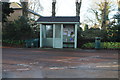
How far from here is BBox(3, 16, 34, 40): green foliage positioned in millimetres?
15633

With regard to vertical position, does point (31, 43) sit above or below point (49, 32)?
below

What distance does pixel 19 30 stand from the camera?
15.6 m

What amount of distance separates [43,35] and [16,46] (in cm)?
303

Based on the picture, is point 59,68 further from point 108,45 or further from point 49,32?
point 49,32

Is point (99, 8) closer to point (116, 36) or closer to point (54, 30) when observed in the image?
point (116, 36)

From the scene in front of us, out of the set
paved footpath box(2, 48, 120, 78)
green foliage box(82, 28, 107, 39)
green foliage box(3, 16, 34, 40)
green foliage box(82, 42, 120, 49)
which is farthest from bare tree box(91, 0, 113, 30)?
paved footpath box(2, 48, 120, 78)

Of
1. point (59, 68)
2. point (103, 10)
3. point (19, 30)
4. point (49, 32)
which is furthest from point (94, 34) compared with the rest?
point (103, 10)

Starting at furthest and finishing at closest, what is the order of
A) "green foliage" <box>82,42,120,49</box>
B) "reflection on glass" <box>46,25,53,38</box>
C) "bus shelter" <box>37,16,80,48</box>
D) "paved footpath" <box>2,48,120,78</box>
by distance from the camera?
"reflection on glass" <box>46,25,53,38</box>, "bus shelter" <box>37,16,80,48</box>, "green foliage" <box>82,42,120,49</box>, "paved footpath" <box>2,48,120,78</box>

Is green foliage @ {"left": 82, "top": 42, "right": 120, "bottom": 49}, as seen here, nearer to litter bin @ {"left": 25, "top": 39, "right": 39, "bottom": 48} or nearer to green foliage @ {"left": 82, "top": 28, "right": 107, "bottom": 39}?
green foliage @ {"left": 82, "top": 28, "right": 107, "bottom": 39}

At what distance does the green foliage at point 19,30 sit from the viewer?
51.3 feet

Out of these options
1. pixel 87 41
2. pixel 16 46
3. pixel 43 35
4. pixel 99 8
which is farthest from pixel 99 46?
pixel 99 8

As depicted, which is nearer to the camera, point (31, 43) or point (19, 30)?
point (31, 43)

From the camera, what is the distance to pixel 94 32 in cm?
1609

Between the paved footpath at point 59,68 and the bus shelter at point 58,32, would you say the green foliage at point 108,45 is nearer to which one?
the bus shelter at point 58,32
